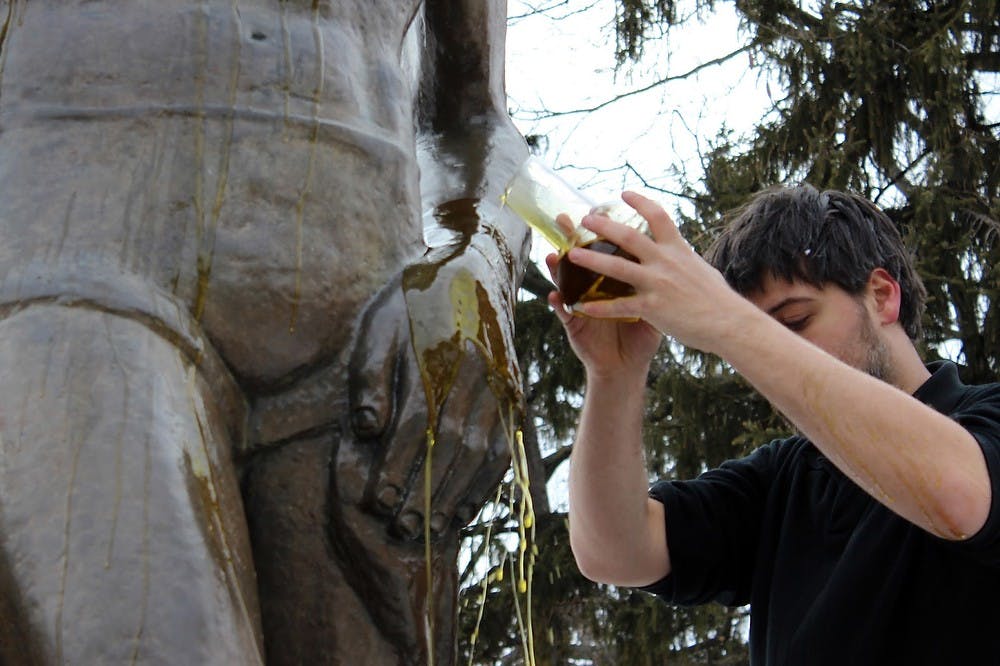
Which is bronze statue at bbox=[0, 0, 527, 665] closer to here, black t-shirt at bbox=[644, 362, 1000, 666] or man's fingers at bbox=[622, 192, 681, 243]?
man's fingers at bbox=[622, 192, 681, 243]

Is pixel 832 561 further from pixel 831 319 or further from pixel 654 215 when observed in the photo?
pixel 654 215

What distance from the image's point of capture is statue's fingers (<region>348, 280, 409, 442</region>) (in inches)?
77.5

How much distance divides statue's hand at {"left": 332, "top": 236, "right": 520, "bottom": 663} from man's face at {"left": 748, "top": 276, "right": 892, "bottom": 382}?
1.16m

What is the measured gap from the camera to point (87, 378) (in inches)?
68.3

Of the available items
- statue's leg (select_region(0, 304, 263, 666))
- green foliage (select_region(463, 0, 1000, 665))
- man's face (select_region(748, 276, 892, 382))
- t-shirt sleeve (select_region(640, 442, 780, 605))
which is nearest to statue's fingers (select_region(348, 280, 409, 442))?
statue's leg (select_region(0, 304, 263, 666))

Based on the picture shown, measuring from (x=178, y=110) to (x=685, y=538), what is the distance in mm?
1621

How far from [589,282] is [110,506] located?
75cm

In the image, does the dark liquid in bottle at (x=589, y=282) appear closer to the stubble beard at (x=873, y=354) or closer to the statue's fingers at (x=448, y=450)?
the statue's fingers at (x=448, y=450)

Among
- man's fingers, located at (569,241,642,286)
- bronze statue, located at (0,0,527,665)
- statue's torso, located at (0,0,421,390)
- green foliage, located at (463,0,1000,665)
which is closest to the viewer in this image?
bronze statue, located at (0,0,527,665)

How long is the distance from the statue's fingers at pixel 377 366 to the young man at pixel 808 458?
256 millimetres

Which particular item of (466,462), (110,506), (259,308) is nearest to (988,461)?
(466,462)

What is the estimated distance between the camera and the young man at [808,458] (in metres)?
2.36

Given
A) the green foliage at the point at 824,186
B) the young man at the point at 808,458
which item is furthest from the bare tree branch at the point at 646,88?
the young man at the point at 808,458

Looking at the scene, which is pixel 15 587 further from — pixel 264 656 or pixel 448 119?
pixel 448 119
